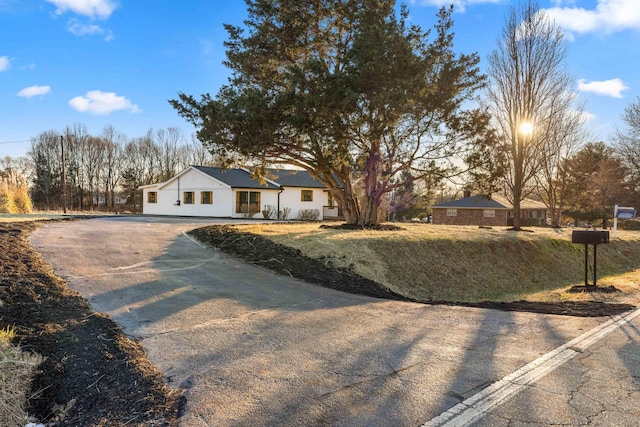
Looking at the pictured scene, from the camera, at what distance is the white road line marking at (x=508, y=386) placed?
3.15 metres

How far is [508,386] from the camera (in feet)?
12.3

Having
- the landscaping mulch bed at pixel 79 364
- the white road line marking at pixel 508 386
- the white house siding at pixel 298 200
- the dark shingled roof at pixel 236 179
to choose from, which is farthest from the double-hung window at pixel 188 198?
the white road line marking at pixel 508 386

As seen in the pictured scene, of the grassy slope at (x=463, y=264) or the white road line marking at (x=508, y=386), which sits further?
the grassy slope at (x=463, y=264)

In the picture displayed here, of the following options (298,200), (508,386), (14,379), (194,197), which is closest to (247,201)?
(298,200)

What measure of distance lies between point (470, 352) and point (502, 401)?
4.25 ft

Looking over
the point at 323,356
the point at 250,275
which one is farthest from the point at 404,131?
the point at 323,356

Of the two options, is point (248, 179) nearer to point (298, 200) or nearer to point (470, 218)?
point (298, 200)

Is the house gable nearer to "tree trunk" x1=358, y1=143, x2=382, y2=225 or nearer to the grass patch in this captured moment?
"tree trunk" x1=358, y1=143, x2=382, y2=225

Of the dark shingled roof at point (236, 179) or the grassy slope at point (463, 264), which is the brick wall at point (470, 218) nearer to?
the dark shingled roof at point (236, 179)

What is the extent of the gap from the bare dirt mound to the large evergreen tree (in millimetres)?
3086

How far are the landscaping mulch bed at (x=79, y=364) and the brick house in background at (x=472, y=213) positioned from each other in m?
37.8

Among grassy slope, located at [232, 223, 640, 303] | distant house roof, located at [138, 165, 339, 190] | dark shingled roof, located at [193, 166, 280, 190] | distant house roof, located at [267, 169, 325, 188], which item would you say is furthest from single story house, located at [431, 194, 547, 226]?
grassy slope, located at [232, 223, 640, 303]

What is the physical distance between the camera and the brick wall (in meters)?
39.5

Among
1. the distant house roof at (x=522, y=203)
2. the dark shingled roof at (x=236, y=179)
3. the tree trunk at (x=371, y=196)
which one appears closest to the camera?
the tree trunk at (x=371, y=196)
